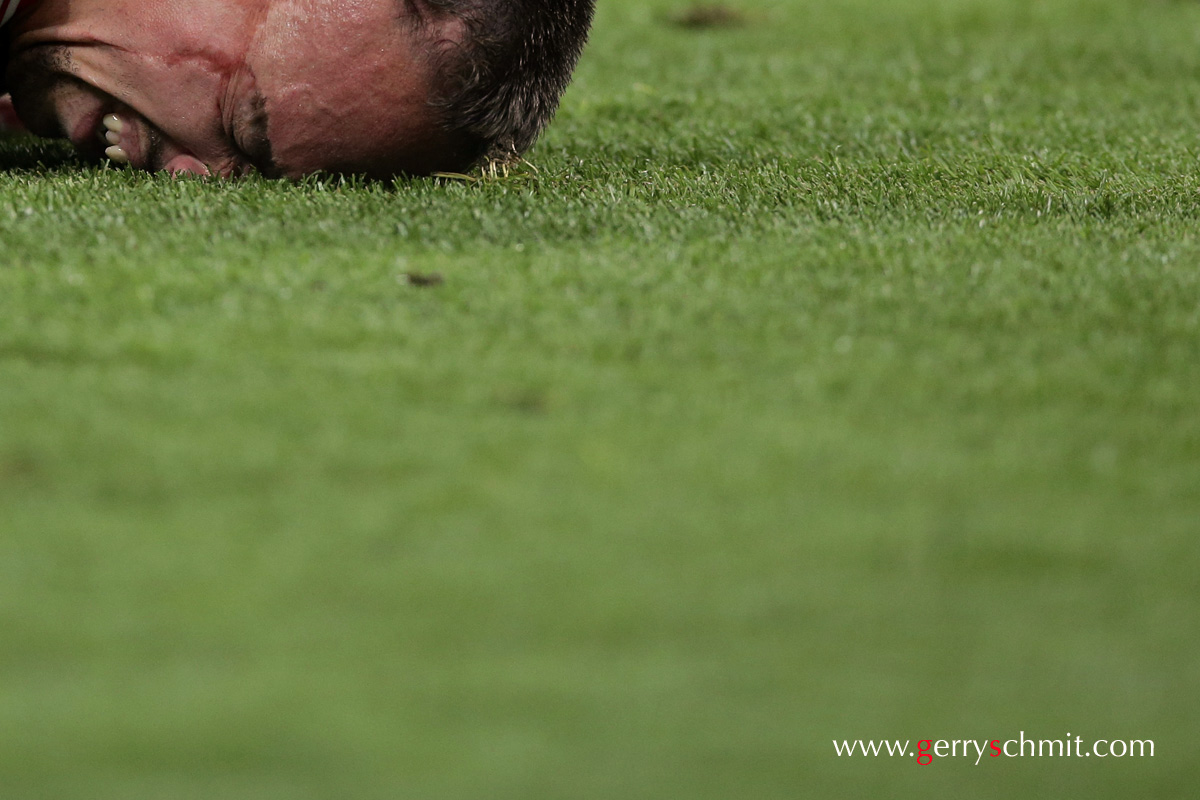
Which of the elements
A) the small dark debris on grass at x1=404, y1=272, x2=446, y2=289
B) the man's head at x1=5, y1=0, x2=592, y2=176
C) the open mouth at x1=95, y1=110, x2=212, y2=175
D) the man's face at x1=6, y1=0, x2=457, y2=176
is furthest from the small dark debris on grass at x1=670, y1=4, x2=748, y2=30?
the small dark debris on grass at x1=404, y1=272, x2=446, y2=289

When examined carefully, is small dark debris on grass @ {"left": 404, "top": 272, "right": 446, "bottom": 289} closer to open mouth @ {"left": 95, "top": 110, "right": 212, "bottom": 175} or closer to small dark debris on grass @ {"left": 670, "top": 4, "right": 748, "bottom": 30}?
open mouth @ {"left": 95, "top": 110, "right": 212, "bottom": 175}

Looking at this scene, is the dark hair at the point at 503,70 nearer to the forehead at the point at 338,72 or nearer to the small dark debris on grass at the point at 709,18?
the forehead at the point at 338,72

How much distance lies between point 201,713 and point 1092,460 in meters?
0.81

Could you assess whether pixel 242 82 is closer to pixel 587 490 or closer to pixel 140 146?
pixel 140 146

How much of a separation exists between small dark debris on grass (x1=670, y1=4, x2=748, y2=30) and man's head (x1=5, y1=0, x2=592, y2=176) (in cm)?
211

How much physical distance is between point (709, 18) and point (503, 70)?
7.43ft

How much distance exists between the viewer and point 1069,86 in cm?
345

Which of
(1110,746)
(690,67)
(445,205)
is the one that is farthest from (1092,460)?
(690,67)

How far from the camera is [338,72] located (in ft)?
7.41

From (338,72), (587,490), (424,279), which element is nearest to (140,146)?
(338,72)

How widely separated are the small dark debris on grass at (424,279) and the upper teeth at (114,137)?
33.5 inches

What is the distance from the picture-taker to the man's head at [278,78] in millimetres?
2266

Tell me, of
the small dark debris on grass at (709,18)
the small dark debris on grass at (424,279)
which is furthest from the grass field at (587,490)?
the small dark debris on grass at (709,18)

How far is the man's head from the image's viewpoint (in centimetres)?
227
